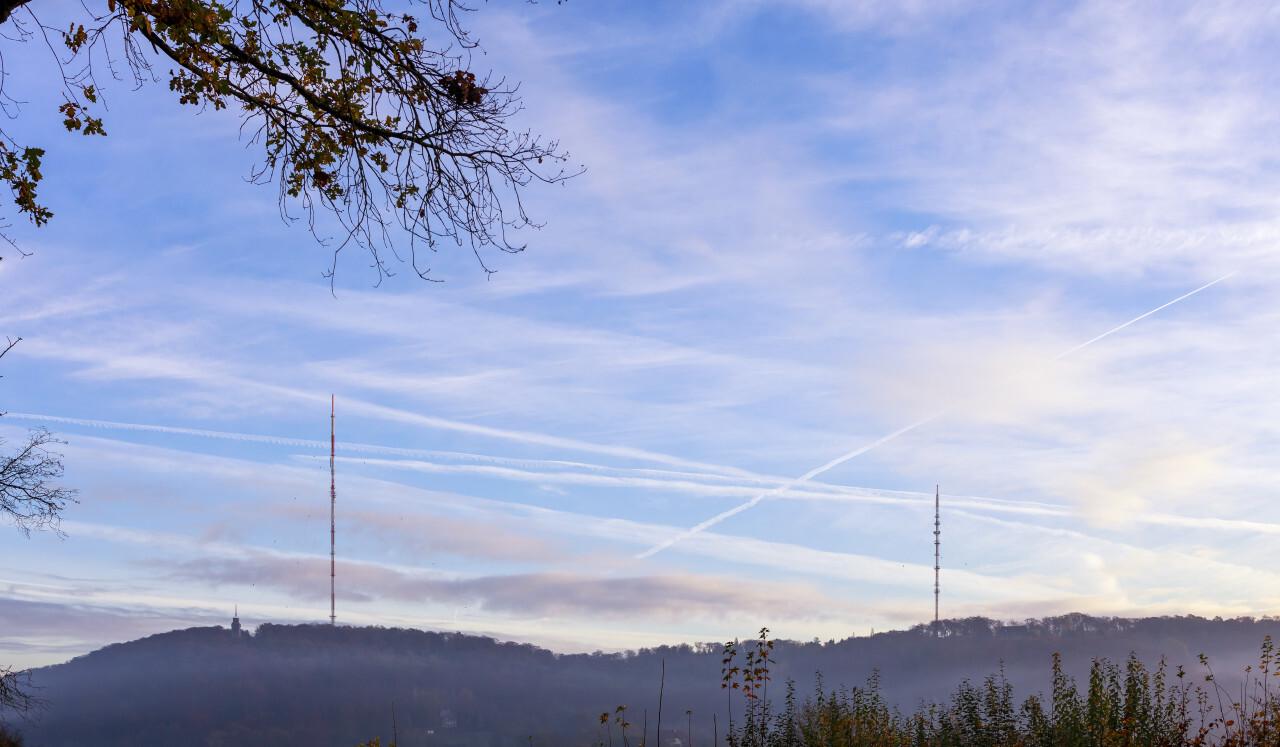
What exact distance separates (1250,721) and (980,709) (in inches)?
220

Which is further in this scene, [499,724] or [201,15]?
[499,724]

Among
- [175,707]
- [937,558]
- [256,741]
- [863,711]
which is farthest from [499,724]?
[863,711]

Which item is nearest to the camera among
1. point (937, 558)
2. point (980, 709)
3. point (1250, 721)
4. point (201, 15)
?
point (201, 15)

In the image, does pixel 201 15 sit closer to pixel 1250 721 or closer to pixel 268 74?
pixel 268 74

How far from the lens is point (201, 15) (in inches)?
336

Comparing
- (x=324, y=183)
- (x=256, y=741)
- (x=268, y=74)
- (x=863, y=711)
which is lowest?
(x=256, y=741)

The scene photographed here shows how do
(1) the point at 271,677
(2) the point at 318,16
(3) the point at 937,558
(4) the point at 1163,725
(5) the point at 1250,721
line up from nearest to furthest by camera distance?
(2) the point at 318,16 < (5) the point at 1250,721 < (4) the point at 1163,725 < (3) the point at 937,558 < (1) the point at 271,677

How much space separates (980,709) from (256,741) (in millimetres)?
166205

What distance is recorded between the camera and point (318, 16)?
953 cm

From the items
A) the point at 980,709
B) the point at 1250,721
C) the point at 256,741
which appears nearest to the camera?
the point at 1250,721

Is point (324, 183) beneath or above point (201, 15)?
beneath

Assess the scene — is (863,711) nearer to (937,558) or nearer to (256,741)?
(937,558)

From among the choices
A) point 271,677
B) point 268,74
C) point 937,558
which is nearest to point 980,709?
point 268,74

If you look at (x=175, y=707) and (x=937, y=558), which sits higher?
(x=937, y=558)
